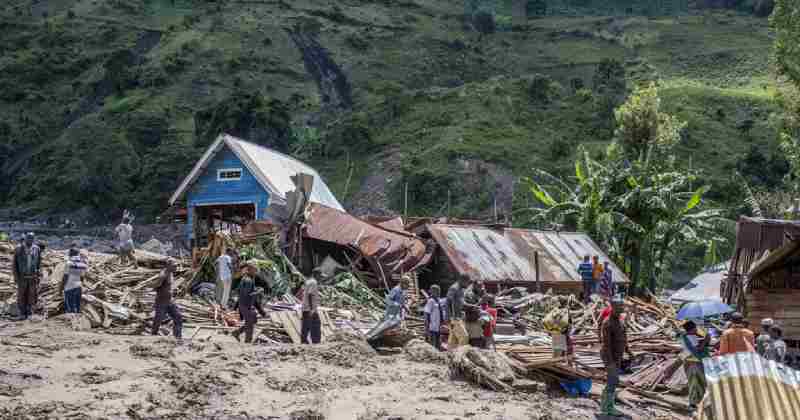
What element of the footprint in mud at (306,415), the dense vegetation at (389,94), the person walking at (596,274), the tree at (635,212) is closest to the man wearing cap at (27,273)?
the footprint in mud at (306,415)


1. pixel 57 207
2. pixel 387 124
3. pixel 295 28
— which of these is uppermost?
pixel 295 28

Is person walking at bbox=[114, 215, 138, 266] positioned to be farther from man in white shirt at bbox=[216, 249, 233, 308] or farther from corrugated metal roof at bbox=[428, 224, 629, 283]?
corrugated metal roof at bbox=[428, 224, 629, 283]

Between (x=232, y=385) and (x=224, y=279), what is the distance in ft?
22.5

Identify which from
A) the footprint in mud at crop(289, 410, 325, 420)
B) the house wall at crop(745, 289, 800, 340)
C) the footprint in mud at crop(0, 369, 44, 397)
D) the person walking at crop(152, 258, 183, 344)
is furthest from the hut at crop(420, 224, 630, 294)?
the footprint in mud at crop(0, 369, 44, 397)

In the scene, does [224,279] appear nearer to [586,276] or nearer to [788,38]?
[586,276]

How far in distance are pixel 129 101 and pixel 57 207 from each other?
1812cm

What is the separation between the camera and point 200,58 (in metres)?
85.5

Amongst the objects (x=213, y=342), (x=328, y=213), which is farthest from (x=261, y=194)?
(x=213, y=342)

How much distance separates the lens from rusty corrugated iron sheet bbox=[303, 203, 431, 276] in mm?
21750

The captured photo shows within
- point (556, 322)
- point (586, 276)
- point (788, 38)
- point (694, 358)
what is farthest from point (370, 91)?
point (694, 358)

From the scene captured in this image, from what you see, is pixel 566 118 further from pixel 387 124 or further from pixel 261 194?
pixel 261 194

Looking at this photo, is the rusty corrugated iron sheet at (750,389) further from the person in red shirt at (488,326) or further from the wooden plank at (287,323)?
the wooden plank at (287,323)

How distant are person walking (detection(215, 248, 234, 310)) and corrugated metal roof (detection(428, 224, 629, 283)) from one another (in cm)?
643

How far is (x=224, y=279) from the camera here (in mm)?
18078
